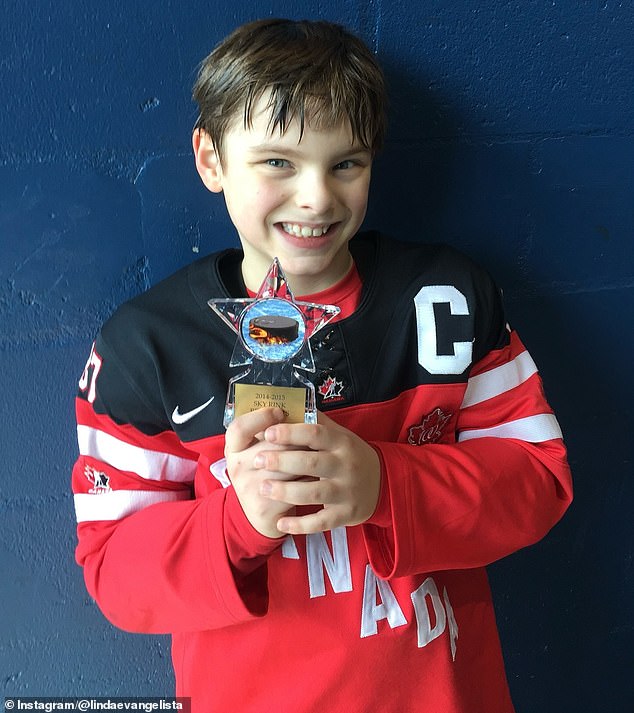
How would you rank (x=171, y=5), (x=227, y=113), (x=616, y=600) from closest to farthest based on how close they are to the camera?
(x=227, y=113)
(x=171, y=5)
(x=616, y=600)

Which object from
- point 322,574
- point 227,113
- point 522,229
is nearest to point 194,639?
point 322,574

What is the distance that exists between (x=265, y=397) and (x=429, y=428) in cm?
35

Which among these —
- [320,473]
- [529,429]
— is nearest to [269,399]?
[320,473]

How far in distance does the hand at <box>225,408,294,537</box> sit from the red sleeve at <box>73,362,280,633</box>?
39 mm

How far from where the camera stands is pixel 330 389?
1013 mm

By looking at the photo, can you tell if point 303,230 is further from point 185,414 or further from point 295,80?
point 185,414

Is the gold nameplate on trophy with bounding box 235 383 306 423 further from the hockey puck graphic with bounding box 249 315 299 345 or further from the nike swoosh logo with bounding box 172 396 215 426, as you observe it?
the nike swoosh logo with bounding box 172 396 215 426

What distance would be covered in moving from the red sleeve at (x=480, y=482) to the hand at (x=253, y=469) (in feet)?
0.46

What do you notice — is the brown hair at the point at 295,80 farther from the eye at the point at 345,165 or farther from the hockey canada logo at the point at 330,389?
the hockey canada logo at the point at 330,389

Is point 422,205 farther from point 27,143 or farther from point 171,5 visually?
point 27,143

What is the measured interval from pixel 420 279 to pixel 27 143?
60cm

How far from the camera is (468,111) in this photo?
119 centimetres

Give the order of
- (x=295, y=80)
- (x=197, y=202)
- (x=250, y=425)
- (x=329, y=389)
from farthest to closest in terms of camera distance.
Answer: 1. (x=197, y=202)
2. (x=329, y=389)
3. (x=295, y=80)
4. (x=250, y=425)

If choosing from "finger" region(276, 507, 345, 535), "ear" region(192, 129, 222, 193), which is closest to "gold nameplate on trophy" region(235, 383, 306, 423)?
"finger" region(276, 507, 345, 535)
